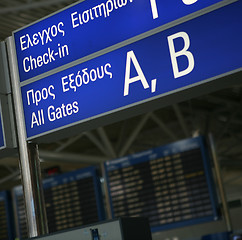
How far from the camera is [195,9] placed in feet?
9.07

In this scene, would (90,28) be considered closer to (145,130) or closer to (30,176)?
(30,176)

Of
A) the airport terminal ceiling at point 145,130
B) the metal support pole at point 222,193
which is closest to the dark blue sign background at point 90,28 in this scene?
the airport terminal ceiling at point 145,130

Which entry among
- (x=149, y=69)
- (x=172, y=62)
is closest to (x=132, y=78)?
(x=149, y=69)

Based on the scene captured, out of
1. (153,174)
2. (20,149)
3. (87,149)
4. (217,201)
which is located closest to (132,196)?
(153,174)

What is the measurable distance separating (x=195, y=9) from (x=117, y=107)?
659mm

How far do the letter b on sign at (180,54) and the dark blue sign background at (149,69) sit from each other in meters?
0.02

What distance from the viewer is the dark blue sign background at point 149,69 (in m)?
2.61

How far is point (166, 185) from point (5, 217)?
10.1 ft

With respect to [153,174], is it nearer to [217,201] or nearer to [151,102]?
[217,201]

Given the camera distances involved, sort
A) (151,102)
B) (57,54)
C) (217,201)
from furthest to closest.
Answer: (217,201)
(57,54)
(151,102)

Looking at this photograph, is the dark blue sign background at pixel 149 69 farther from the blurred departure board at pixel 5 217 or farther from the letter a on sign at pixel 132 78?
the blurred departure board at pixel 5 217

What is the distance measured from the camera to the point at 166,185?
818cm

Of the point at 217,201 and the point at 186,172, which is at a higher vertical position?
the point at 186,172

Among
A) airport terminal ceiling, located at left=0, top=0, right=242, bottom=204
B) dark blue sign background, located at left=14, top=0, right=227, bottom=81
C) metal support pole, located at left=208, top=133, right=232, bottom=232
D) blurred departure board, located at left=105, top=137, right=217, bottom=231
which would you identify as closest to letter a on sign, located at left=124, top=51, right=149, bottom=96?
dark blue sign background, located at left=14, top=0, right=227, bottom=81
